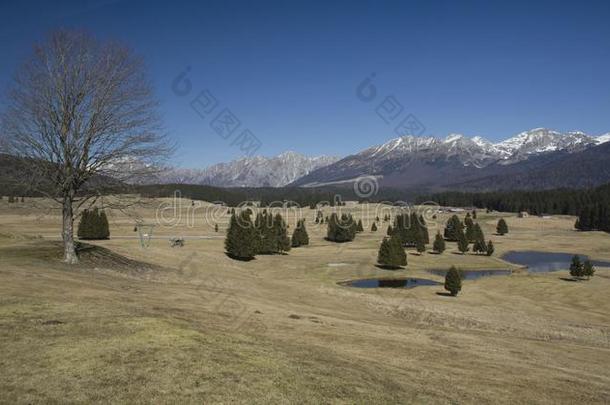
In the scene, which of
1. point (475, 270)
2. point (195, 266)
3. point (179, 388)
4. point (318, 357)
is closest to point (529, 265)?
point (475, 270)

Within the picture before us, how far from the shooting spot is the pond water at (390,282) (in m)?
67.9

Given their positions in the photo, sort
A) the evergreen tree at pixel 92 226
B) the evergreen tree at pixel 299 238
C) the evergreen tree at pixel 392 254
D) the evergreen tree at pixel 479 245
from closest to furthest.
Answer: the evergreen tree at pixel 392 254
the evergreen tree at pixel 92 226
the evergreen tree at pixel 479 245
the evergreen tree at pixel 299 238

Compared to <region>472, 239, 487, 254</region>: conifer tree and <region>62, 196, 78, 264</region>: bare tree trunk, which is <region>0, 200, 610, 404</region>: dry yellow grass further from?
<region>472, 239, 487, 254</region>: conifer tree

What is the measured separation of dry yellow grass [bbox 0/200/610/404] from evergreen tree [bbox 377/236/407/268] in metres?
36.1

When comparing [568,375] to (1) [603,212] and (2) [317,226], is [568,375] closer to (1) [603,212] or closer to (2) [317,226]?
(2) [317,226]

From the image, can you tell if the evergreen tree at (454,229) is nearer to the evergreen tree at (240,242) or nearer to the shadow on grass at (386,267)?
the shadow on grass at (386,267)

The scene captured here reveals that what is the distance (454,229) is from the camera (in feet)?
411

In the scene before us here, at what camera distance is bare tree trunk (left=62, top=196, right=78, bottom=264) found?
27.6 meters

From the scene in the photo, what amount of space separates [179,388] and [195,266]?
34.4 meters

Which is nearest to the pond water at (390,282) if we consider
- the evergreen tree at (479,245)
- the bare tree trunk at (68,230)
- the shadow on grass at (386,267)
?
the shadow on grass at (386,267)

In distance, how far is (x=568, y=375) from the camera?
19875mm

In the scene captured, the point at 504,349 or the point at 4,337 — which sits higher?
→ the point at 4,337

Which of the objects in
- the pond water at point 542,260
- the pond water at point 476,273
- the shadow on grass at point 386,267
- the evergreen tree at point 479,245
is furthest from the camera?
the evergreen tree at point 479,245

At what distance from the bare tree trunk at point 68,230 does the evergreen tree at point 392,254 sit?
189 ft
